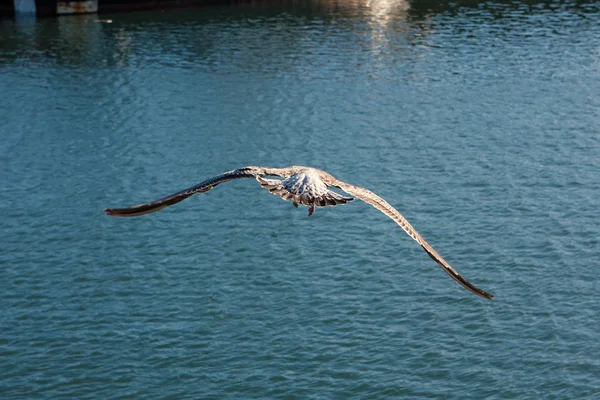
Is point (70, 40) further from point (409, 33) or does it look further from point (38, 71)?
point (409, 33)

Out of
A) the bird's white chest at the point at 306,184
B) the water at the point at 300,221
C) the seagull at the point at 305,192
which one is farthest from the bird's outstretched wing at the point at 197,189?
the water at the point at 300,221

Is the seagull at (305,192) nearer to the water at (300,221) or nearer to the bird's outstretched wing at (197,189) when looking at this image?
the bird's outstretched wing at (197,189)

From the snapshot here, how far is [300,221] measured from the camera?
52250mm

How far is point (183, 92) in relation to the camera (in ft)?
247

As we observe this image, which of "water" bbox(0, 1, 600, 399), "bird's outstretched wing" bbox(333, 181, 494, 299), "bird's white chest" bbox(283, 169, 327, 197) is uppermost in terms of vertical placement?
"bird's white chest" bbox(283, 169, 327, 197)

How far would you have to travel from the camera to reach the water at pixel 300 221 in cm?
3950

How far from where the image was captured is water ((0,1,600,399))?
39.5 metres

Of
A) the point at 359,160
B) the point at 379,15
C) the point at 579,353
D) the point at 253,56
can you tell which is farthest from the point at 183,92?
the point at 579,353

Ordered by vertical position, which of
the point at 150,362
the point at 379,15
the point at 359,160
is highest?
the point at 379,15

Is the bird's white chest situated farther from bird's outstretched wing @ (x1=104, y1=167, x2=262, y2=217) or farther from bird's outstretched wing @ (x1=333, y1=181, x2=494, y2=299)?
bird's outstretched wing @ (x1=104, y1=167, x2=262, y2=217)

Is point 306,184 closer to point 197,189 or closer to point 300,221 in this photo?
point 197,189

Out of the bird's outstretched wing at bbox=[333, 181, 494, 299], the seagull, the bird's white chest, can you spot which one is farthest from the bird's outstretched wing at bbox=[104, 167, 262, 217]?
the bird's outstretched wing at bbox=[333, 181, 494, 299]

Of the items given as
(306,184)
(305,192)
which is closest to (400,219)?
(306,184)

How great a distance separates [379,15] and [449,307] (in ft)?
207
